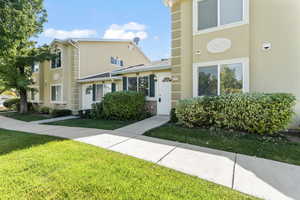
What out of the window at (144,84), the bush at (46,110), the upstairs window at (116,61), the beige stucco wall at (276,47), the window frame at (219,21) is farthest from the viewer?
the upstairs window at (116,61)

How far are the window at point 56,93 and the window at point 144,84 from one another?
8379 mm

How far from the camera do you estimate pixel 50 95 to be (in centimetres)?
1511

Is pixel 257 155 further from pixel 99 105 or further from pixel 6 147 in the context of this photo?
pixel 99 105

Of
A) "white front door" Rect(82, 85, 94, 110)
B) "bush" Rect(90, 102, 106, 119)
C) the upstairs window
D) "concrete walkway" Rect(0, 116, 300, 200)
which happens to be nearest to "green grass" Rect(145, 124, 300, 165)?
"concrete walkway" Rect(0, 116, 300, 200)

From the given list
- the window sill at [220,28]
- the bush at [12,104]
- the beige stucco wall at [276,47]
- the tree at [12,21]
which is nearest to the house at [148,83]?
the window sill at [220,28]

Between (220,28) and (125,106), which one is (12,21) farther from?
(220,28)

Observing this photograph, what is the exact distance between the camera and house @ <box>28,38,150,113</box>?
13.6m

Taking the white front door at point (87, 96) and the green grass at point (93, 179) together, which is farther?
the white front door at point (87, 96)

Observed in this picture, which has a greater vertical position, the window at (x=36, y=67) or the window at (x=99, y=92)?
the window at (x=36, y=67)

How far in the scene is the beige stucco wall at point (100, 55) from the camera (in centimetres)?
1371

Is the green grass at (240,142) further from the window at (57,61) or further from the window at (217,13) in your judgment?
the window at (57,61)

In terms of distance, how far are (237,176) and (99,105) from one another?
9033 millimetres

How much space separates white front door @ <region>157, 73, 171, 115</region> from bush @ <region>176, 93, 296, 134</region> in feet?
8.56

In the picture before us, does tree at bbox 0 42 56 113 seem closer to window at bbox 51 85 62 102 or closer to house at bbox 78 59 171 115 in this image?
window at bbox 51 85 62 102
